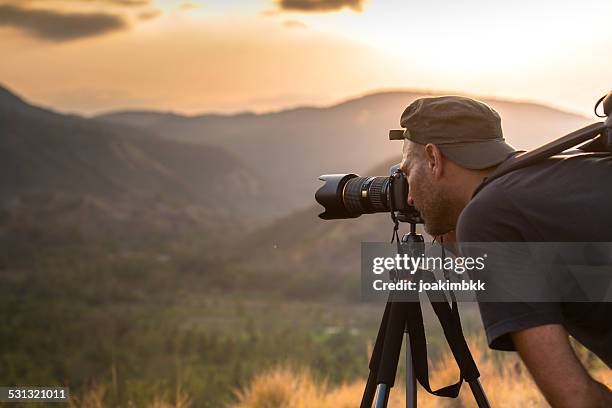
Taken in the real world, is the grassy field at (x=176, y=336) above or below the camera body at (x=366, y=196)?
below

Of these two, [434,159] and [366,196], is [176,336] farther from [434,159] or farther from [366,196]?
[434,159]

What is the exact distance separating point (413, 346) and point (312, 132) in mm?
112693

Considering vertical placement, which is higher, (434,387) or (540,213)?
(540,213)

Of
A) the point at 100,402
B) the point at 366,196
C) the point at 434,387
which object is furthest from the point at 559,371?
the point at 100,402

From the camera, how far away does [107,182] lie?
63406mm

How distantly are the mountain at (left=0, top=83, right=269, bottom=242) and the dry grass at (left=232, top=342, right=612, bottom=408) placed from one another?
157 ft

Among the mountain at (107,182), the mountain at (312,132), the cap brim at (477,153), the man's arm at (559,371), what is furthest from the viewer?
the mountain at (312,132)

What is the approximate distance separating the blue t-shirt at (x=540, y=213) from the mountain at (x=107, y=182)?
5112cm

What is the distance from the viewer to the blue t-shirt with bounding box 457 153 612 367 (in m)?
1.52

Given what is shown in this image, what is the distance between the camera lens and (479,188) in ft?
5.39

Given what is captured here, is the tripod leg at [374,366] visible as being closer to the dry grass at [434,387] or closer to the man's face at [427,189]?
the man's face at [427,189]

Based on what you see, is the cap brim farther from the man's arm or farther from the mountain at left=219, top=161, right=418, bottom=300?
the mountain at left=219, top=161, right=418, bottom=300

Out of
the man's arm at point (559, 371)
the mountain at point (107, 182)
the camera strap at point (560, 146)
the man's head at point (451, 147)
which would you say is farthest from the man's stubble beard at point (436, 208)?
the mountain at point (107, 182)

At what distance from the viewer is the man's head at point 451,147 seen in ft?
5.91
